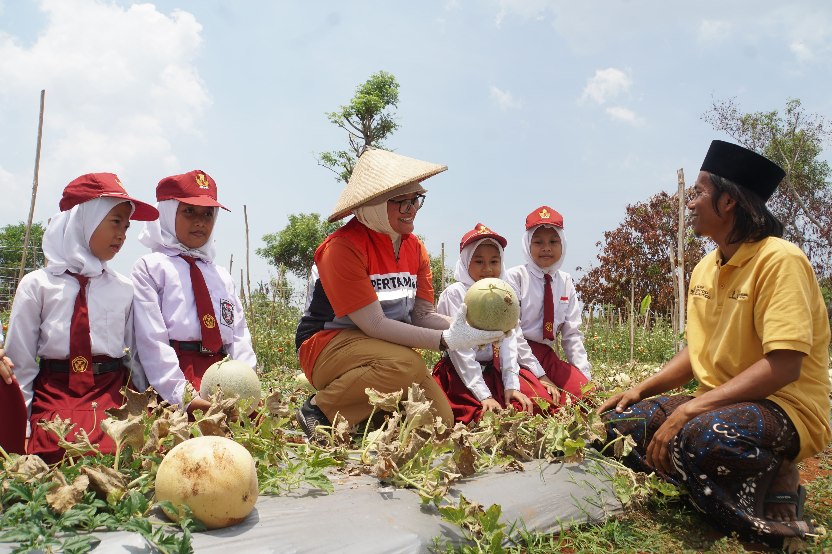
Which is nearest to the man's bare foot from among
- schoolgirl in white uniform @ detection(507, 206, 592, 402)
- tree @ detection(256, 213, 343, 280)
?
schoolgirl in white uniform @ detection(507, 206, 592, 402)

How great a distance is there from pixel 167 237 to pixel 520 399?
2388 mm

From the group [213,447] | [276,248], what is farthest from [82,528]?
[276,248]

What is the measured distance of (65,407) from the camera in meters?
3.21

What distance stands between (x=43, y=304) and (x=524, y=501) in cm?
247

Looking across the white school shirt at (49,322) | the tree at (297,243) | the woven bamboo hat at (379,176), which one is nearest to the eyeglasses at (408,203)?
the woven bamboo hat at (379,176)

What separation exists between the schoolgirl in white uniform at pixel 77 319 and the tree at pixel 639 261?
54.5 ft

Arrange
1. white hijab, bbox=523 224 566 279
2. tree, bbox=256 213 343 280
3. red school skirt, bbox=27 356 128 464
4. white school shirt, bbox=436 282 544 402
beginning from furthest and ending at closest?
tree, bbox=256 213 343 280 → white hijab, bbox=523 224 566 279 → white school shirt, bbox=436 282 544 402 → red school skirt, bbox=27 356 128 464

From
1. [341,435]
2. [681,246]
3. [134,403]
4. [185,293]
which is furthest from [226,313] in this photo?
[681,246]

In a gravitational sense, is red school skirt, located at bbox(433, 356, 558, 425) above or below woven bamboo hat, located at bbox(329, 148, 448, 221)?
below

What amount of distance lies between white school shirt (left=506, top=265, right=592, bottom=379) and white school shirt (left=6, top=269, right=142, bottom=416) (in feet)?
9.36

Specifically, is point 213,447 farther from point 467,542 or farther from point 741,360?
point 741,360

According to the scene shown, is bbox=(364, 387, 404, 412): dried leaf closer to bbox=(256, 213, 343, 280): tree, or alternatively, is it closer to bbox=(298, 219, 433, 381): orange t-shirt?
bbox=(298, 219, 433, 381): orange t-shirt

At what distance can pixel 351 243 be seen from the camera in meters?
3.94

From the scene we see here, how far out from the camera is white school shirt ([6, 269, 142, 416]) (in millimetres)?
3256
